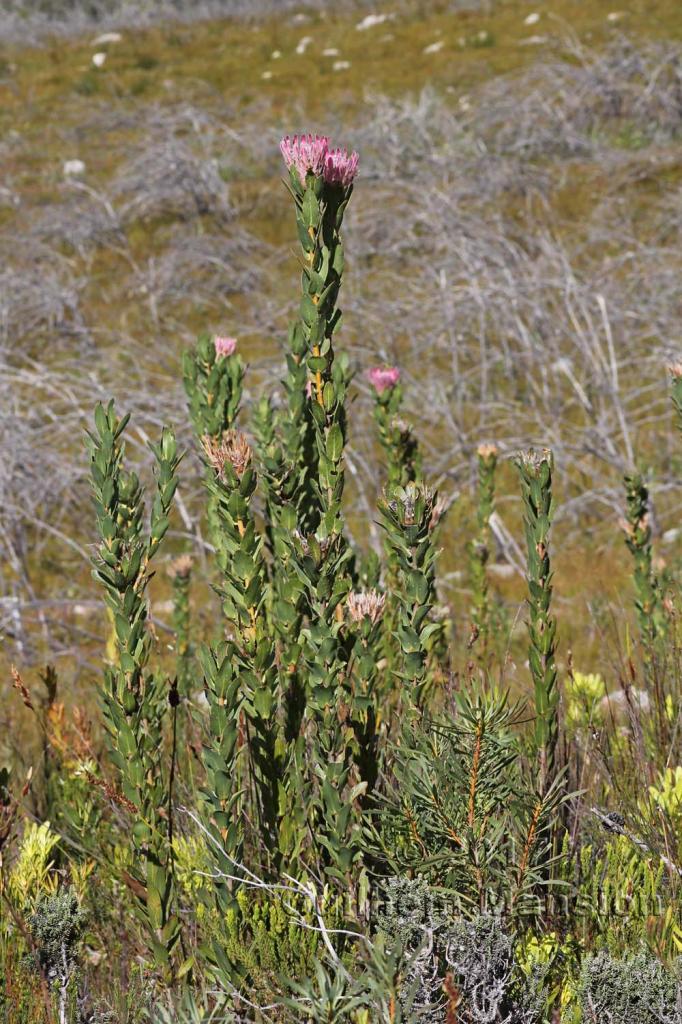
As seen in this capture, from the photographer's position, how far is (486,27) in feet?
76.3

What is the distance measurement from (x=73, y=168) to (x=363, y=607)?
1774 centimetres

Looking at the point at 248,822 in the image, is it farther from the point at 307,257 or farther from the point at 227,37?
the point at 227,37

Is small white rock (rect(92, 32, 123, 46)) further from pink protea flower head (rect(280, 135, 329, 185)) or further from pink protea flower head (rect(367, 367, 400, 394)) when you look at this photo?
pink protea flower head (rect(280, 135, 329, 185))

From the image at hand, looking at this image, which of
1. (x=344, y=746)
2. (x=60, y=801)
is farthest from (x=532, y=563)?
(x=60, y=801)

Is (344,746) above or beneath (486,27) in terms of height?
beneath

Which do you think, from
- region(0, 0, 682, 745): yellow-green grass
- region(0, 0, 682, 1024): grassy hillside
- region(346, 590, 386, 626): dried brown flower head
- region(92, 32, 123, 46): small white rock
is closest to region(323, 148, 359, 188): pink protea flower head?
region(0, 0, 682, 1024): grassy hillside

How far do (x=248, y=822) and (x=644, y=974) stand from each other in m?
0.97

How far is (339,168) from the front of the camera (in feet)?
5.42

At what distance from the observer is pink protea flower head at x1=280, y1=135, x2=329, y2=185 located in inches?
62.7

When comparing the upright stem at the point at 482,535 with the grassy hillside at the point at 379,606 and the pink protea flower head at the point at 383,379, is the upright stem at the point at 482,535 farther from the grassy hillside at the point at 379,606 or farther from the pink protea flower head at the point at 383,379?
the pink protea flower head at the point at 383,379

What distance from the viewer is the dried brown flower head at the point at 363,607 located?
1805 mm

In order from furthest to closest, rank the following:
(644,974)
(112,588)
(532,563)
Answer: (532,563) < (112,588) < (644,974)

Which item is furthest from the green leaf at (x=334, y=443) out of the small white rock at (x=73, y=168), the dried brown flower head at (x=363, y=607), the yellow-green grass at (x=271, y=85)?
the small white rock at (x=73, y=168)

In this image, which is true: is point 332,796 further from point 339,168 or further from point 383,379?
point 383,379
